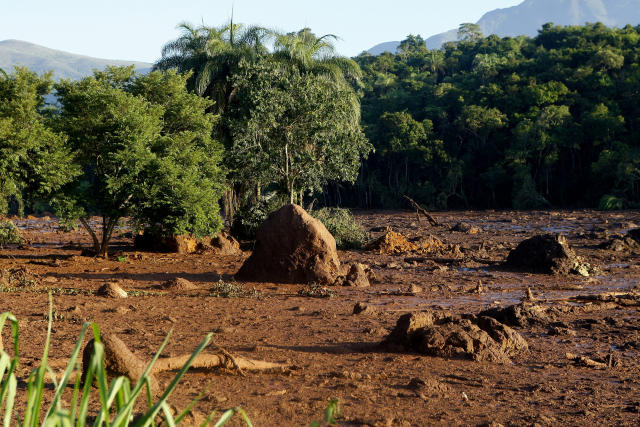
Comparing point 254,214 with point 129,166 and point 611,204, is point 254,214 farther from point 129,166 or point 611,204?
point 611,204

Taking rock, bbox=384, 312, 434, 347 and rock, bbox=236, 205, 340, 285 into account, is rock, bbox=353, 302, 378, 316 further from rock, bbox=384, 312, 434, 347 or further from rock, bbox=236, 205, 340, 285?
rock, bbox=236, 205, 340, 285

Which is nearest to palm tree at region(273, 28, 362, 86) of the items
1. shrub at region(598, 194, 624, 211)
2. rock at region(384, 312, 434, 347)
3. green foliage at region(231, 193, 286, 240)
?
green foliage at region(231, 193, 286, 240)

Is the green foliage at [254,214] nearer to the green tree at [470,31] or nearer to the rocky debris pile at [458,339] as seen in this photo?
the rocky debris pile at [458,339]

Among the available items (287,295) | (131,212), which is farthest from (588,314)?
(131,212)

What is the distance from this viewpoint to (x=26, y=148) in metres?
14.2

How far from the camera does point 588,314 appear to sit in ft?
31.9

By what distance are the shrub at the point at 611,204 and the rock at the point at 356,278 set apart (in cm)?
3182

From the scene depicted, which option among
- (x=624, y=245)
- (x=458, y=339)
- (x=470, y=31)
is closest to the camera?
(x=458, y=339)

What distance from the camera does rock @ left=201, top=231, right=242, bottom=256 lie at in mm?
18953

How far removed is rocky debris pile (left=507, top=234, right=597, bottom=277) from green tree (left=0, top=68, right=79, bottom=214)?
35.7 ft

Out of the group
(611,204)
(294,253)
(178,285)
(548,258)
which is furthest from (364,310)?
(611,204)

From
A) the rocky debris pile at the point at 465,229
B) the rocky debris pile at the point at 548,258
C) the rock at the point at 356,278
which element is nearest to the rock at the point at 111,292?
the rock at the point at 356,278

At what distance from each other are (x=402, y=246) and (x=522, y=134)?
29096 mm

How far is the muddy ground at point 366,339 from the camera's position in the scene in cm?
543
